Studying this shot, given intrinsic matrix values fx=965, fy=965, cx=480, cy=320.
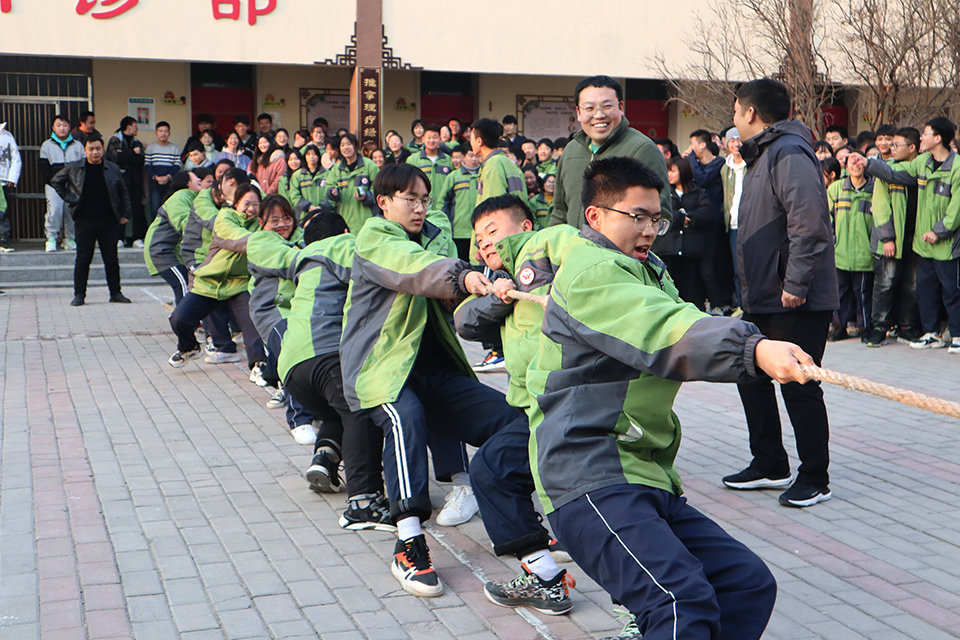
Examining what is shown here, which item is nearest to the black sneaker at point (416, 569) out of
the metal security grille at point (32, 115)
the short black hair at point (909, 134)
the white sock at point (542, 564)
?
the white sock at point (542, 564)

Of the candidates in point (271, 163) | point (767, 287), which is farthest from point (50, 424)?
point (271, 163)

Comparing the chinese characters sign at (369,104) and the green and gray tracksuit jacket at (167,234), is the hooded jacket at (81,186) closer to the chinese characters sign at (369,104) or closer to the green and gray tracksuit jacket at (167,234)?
the green and gray tracksuit jacket at (167,234)

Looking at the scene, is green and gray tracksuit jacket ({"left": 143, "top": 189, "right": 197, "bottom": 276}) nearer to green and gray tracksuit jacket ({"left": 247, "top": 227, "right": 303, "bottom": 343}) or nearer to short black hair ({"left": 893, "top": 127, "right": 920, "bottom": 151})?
green and gray tracksuit jacket ({"left": 247, "top": 227, "right": 303, "bottom": 343})

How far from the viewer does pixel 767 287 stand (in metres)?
4.75

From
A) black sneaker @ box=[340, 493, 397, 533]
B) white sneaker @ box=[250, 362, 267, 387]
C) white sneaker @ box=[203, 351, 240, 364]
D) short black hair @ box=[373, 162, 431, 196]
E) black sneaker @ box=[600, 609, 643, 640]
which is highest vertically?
short black hair @ box=[373, 162, 431, 196]

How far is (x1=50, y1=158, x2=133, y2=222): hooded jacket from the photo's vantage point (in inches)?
444

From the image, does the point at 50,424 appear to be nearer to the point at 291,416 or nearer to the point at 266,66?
the point at 291,416

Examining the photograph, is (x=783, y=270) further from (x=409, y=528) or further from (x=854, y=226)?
(x=854, y=226)

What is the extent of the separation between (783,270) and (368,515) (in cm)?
234

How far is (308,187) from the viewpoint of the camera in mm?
11484

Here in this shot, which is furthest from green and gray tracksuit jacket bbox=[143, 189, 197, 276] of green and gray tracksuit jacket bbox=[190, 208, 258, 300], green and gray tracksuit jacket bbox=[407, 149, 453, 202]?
green and gray tracksuit jacket bbox=[407, 149, 453, 202]

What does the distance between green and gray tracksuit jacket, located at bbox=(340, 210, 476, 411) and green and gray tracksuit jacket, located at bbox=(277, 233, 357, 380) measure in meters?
0.30

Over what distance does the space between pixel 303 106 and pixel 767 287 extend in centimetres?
1367

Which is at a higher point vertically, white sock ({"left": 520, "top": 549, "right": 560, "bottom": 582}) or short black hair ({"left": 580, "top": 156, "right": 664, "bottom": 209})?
short black hair ({"left": 580, "top": 156, "right": 664, "bottom": 209})
